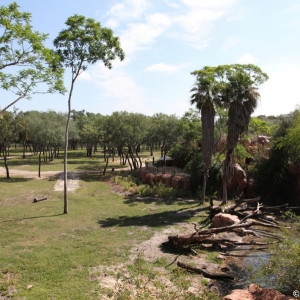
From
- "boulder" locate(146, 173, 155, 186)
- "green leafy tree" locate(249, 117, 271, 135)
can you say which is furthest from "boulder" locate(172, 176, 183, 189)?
"green leafy tree" locate(249, 117, 271, 135)

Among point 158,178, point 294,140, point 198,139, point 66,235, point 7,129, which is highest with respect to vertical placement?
point 7,129

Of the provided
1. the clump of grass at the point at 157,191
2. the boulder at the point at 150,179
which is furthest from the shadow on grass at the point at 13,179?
the boulder at the point at 150,179

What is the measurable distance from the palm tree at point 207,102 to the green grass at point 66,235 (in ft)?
16.9

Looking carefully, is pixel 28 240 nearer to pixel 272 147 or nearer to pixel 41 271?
pixel 41 271

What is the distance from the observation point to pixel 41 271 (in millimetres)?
11719

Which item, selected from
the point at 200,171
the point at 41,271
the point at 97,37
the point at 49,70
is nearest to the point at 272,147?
the point at 200,171

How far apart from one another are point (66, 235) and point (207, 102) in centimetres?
1423

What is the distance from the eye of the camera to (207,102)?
23.5 metres

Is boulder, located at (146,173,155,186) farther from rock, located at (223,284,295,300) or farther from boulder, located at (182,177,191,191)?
rock, located at (223,284,295,300)

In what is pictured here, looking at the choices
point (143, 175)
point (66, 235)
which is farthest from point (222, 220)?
point (143, 175)

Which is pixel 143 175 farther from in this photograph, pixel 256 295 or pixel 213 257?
pixel 256 295

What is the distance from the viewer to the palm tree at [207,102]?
914 inches

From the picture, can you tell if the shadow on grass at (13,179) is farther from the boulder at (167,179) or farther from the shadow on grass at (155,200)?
the boulder at (167,179)

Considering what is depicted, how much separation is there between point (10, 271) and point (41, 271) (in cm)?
116
